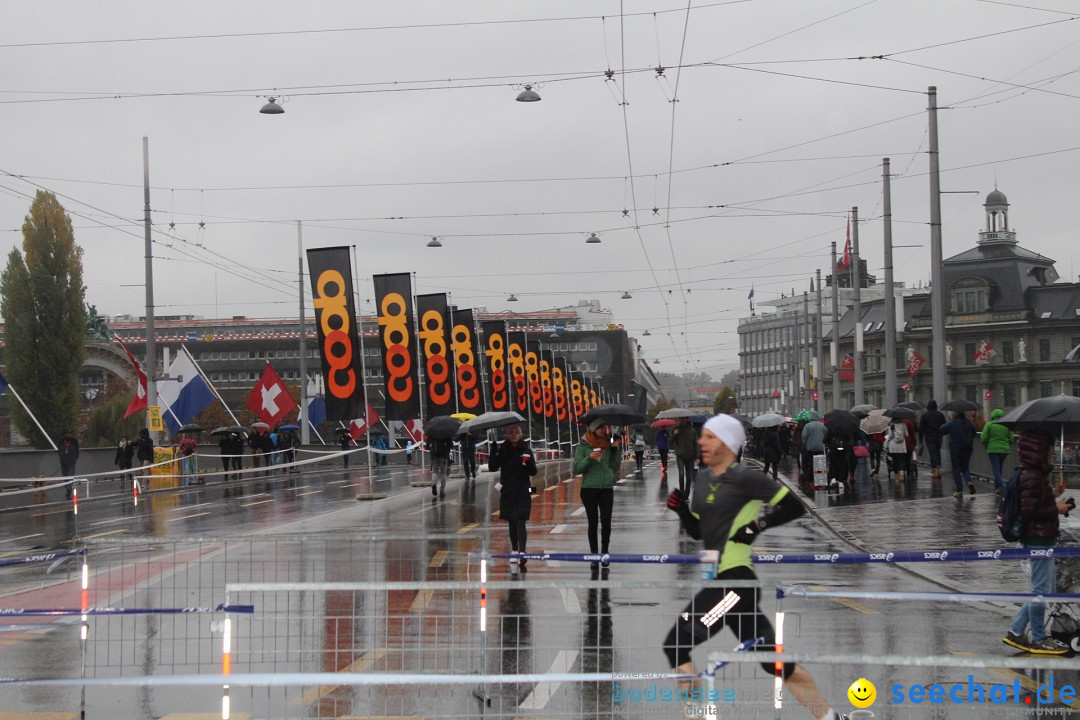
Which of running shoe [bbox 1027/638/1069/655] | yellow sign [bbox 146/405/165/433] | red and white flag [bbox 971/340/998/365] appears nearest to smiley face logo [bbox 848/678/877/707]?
running shoe [bbox 1027/638/1069/655]

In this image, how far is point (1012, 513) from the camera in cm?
993

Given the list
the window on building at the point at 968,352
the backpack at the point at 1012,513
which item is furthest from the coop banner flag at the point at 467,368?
the window on building at the point at 968,352

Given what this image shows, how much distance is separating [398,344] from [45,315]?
37752 millimetres

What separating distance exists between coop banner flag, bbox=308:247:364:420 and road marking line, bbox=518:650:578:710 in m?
17.9

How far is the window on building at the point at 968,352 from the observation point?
117 meters

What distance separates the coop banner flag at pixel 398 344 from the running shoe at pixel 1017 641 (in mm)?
20320

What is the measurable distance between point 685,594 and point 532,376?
43.5 meters

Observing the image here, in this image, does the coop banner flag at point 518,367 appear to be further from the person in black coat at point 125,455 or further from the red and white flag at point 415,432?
the person in black coat at point 125,455

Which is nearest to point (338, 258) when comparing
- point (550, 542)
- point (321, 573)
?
point (550, 542)

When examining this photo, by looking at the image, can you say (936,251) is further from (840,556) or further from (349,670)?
(349,670)

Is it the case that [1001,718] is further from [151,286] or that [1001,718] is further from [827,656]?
[151,286]

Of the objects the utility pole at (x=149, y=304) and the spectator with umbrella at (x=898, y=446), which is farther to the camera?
the utility pole at (x=149, y=304)

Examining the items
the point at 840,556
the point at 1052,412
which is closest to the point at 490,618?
the point at 840,556

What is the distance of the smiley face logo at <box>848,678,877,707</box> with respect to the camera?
740 centimetres
